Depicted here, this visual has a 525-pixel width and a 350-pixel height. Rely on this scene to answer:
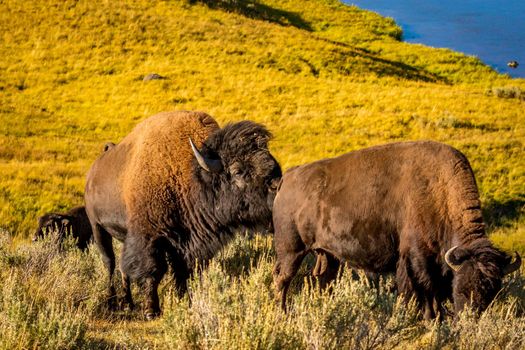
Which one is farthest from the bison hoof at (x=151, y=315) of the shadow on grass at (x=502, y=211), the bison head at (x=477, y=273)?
the shadow on grass at (x=502, y=211)

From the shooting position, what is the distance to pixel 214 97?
31.4 meters

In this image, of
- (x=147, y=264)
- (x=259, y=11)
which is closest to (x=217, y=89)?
(x=259, y=11)

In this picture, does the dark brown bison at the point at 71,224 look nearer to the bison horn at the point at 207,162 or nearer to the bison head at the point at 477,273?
the bison horn at the point at 207,162

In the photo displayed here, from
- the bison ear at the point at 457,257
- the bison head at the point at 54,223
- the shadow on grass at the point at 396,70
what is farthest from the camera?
the shadow on grass at the point at 396,70

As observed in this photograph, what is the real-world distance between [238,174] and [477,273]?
2.44 metres

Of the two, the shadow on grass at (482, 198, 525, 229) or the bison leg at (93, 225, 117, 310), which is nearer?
the bison leg at (93, 225, 117, 310)

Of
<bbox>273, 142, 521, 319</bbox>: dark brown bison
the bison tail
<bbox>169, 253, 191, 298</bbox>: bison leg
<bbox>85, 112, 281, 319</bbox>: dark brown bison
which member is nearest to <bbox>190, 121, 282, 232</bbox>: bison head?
<bbox>85, 112, 281, 319</bbox>: dark brown bison

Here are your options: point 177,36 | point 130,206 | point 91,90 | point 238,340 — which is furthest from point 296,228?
point 177,36

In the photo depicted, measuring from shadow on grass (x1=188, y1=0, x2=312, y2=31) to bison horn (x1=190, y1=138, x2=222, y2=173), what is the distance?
1727 inches

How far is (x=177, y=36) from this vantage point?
41625 mm

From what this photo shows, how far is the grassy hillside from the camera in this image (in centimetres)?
1499

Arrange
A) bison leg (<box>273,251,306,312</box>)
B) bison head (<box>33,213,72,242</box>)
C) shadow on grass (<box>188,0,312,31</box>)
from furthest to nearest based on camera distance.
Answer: shadow on grass (<box>188,0,312,31</box>) → bison head (<box>33,213,72,242</box>) → bison leg (<box>273,251,306,312</box>)

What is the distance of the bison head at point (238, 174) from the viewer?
669 cm

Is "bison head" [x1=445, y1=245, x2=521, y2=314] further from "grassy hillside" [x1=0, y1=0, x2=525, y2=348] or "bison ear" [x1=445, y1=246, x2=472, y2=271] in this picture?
"grassy hillside" [x1=0, y1=0, x2=525, y2=348]
